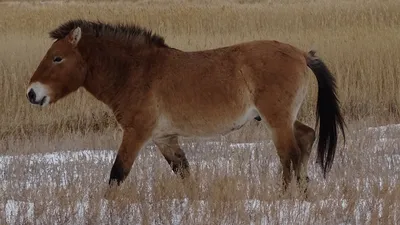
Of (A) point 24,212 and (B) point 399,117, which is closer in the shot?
(A) point 24,212

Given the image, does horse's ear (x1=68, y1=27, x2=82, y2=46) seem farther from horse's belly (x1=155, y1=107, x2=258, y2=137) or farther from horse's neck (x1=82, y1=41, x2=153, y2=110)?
horse's belly (x1=155, y1=107, x2=258, y2=137)

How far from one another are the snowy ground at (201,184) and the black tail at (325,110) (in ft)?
0.90

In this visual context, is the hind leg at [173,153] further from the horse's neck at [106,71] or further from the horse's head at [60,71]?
the horse's head at [60,71]

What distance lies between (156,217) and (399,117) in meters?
5.36

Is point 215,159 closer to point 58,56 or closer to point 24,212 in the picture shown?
point 58,56

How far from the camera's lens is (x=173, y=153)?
6000mm

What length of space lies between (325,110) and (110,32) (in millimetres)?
1862

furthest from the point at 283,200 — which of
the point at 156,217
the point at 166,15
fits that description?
the point at 166,15

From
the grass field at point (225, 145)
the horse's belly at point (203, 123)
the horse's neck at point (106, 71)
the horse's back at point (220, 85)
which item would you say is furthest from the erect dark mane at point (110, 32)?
the grass field at point (225, 145)

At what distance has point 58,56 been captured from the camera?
5730 millimetres

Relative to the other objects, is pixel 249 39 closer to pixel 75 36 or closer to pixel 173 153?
pixel 173 153

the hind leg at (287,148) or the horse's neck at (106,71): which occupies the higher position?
the horse's neck at (106,71)

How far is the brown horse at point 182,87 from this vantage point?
5.58m

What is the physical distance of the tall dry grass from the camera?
9.21 metres
